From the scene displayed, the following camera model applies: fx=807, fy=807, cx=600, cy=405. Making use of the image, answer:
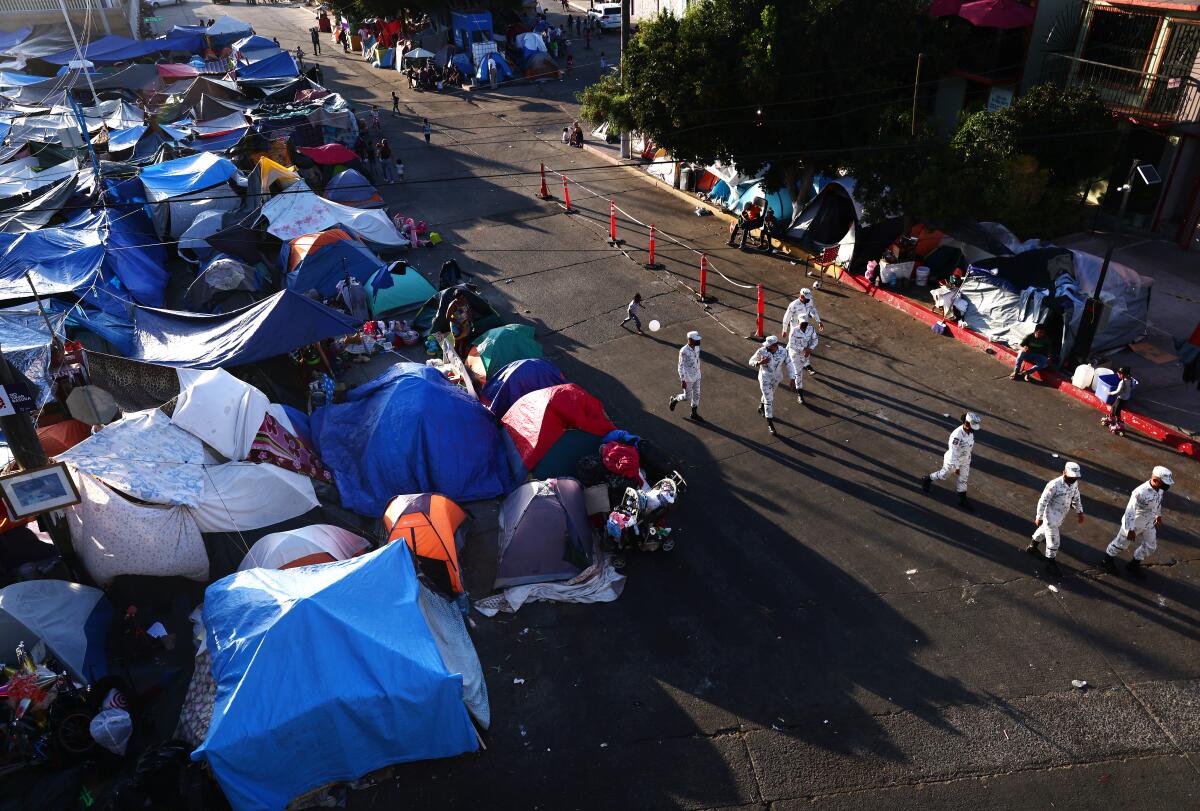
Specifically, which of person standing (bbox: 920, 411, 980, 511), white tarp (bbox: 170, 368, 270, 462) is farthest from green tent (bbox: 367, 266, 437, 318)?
person standing (bbox: 920, 411, 980, 511)

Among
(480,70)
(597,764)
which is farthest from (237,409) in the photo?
(480,70)

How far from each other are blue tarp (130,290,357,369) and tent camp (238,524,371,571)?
152 inches

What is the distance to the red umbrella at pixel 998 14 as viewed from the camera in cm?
1823

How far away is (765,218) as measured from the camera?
1962 cm

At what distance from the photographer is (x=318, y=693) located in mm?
7469

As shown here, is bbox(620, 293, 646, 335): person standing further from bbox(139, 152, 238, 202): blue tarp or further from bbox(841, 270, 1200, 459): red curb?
bbox(139, 152, 238, 202): blue tarp

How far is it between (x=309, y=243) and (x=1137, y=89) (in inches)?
722

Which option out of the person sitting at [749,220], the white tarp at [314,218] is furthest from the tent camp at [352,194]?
the person sitting at [749,220]

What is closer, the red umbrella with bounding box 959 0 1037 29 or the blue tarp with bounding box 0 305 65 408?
the blue tarp with bounding box 0 305 65 408

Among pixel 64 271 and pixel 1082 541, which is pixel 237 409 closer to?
pixel 64 271

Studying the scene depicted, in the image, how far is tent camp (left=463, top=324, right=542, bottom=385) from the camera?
13.8 m

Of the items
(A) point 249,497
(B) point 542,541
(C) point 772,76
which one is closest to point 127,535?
(A) point 249,497

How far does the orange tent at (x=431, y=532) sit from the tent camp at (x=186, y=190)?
14110 millimetres

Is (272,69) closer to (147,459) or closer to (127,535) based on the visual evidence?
(147,459)
